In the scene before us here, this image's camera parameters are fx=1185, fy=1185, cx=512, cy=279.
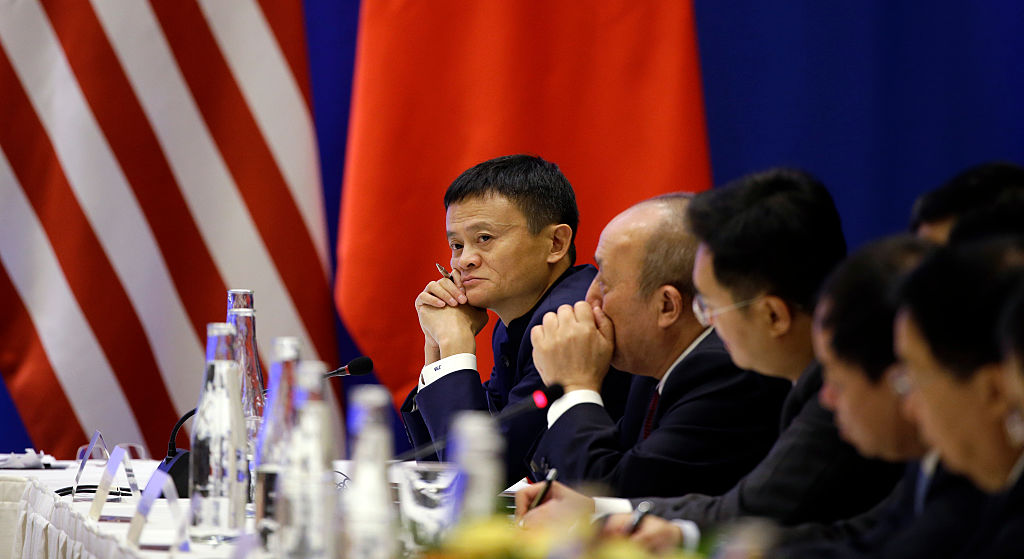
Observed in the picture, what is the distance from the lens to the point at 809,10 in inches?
165

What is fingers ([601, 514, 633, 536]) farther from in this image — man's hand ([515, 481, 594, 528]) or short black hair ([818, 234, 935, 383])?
short black hair ([818, 234, 935, 383])

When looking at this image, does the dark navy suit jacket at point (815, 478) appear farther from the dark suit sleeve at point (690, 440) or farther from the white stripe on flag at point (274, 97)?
the white stripe on flag at point (274, 97)

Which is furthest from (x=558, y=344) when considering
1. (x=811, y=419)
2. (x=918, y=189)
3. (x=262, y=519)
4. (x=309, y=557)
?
(x=918, y=189)

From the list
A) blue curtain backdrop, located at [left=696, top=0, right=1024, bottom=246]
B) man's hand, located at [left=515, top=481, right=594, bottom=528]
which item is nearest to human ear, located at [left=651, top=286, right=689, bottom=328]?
man's hand, located at [left=515, top=481, right=594, bottom=528]

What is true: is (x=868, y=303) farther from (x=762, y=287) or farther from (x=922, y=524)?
(x=762, y=287)

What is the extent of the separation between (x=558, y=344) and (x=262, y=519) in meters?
0.92

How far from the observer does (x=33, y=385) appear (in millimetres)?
4086

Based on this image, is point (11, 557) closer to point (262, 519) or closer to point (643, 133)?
point (262, 519)

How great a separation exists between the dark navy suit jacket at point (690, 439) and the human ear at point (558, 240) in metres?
1.02

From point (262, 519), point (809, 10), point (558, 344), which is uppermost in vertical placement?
point (809, 10)

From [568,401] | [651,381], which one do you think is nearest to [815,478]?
[568,401]

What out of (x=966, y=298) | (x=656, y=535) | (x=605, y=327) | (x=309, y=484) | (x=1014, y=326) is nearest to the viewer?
(x=1014, y=326)

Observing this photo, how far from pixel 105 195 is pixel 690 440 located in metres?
2.77

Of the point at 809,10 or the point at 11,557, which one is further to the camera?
the point at 809,10
